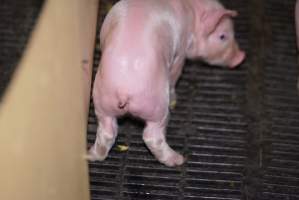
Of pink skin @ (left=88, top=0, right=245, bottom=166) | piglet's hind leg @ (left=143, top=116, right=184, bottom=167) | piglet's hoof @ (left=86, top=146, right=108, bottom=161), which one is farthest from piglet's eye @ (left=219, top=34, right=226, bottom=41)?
piglet's hoof @ (left=86, top=146, right=108, bottom=161)

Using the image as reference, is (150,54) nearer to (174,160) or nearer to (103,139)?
(103,139)

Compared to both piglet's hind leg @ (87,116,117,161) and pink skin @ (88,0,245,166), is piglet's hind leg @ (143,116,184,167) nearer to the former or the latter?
pink skin @ (88,0,245,166)

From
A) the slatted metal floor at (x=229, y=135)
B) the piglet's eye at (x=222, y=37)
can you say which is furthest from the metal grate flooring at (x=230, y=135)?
the piglet's eye at (x=222, y=37)

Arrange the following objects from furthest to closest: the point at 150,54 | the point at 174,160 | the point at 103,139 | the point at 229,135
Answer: the point at 229,135
the point at 174,160
the point at 103,139
the point at 150,54

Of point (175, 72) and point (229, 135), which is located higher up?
point (175, 72)

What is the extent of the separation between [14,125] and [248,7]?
1.56 metres

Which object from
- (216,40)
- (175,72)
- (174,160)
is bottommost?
(174,160)

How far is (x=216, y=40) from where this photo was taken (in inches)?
78.3

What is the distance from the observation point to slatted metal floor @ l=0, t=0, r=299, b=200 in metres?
1.90

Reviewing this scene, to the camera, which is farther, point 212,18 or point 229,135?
point 229,135

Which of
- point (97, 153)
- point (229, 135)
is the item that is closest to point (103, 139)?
point (97, 153)

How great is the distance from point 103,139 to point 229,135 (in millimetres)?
490

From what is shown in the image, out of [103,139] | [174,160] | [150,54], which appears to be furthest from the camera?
[174,160]

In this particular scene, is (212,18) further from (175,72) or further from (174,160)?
(174,160)
